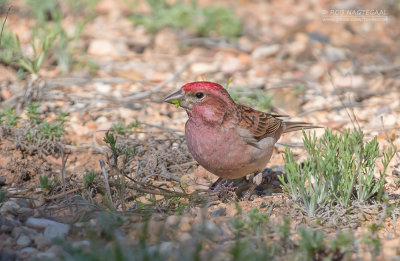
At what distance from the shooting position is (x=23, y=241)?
344cm

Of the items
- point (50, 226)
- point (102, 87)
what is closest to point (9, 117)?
point (102, 87)

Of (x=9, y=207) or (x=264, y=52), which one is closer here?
(x=9, y=207)

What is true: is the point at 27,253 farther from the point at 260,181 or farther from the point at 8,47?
the point at 8,47

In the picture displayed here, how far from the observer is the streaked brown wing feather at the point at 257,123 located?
4543 millimetres

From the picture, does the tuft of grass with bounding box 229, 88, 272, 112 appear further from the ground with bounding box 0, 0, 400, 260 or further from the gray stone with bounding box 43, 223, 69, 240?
the gray stone with bounding box 43, 223, 69, 240

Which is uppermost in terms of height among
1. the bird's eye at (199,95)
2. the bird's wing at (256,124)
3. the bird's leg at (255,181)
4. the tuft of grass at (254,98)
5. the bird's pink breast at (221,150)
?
the bird's eye at (199,95)

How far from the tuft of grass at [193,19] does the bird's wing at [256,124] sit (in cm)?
349

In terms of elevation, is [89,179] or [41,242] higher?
[89,179]

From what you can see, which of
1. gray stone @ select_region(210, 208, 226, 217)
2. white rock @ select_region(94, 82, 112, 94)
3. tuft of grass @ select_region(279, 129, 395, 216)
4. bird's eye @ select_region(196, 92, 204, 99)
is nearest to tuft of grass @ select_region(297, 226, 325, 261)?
tuft of grass @ select_region(279, 129, 395, 216)

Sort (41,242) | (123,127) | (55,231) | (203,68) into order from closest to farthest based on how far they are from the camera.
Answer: (41,242) < (55,231) < (123,127) < (203,68)

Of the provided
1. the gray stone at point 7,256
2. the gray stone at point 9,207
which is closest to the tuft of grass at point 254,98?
the gray stone at point 9,207

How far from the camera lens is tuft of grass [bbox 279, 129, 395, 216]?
3.96m

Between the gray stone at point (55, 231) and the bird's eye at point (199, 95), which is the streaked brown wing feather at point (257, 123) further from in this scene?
the gray stone at point (55, 231)

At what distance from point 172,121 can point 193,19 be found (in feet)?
9.11
